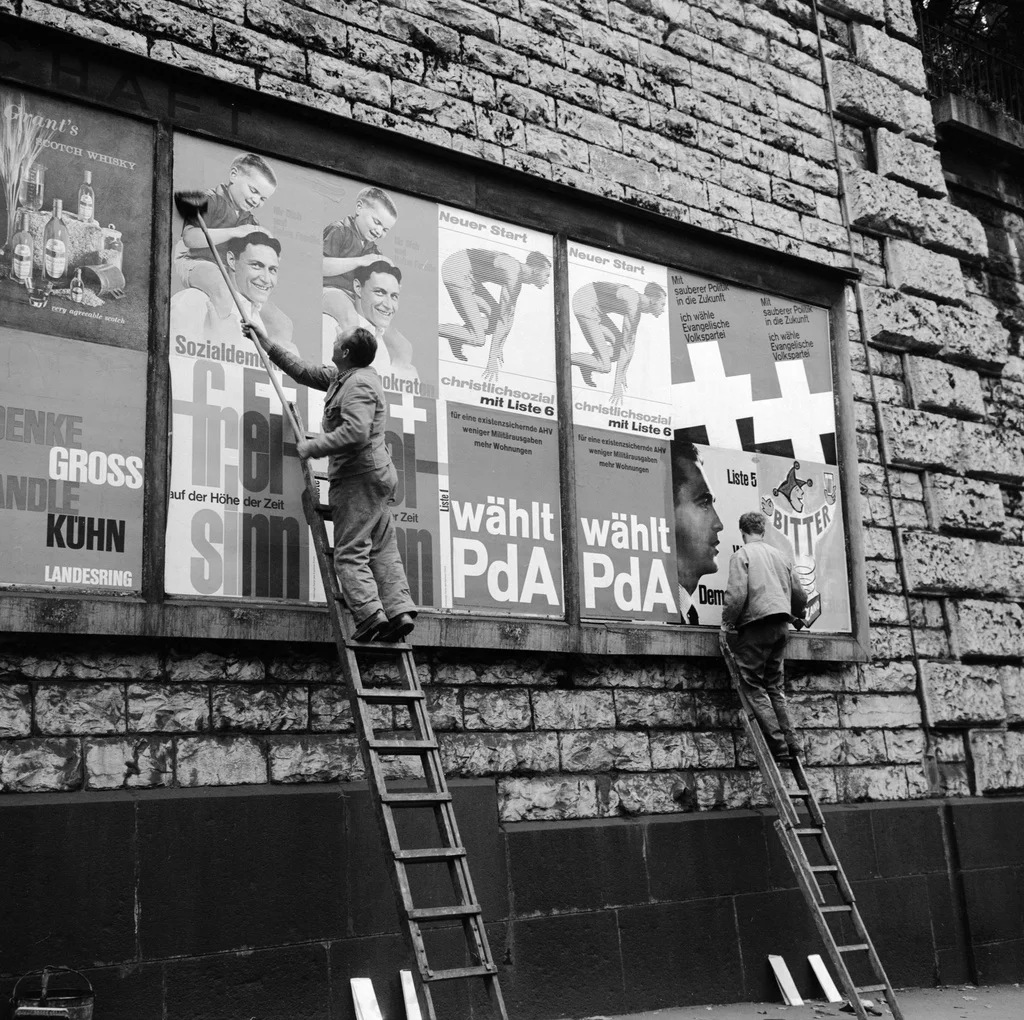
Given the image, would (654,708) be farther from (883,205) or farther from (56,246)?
(883,205)

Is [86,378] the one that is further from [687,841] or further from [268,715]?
[687,841]

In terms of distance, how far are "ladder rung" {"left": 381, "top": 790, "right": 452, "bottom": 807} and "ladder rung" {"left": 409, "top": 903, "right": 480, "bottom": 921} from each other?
0.48 metres

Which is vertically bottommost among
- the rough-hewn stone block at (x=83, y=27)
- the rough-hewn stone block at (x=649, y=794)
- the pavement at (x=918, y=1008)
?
the pavement at (x=918, y=1008)

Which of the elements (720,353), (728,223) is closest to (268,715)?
(720,353)

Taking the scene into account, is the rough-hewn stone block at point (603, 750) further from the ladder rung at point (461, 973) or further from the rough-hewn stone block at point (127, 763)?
the rough-hewn stone block at point (127, 763)

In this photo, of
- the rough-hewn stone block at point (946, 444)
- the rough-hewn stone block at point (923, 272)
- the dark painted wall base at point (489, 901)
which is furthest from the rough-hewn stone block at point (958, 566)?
the rough-hewn stone block at point (923, 272)

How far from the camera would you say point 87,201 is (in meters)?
6.70

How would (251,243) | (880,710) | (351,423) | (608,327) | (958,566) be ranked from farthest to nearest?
(958,566) < (880,710) < (608,327) < (251,243) < (351,423)

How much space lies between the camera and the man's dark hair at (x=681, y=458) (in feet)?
29.6

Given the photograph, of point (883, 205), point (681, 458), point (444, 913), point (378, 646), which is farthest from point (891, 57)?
point (444, 913)

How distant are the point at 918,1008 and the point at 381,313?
18.5ft

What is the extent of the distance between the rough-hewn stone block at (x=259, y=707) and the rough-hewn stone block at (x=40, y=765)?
75 centimetres

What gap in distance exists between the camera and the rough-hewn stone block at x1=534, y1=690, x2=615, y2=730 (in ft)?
26.2

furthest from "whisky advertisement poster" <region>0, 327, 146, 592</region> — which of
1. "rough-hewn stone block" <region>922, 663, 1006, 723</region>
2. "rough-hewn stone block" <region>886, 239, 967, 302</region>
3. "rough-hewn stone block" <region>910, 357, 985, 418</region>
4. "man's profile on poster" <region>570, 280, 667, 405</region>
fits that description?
"rough-hewn stone block" <region>886, 239, 967, 302</region>
